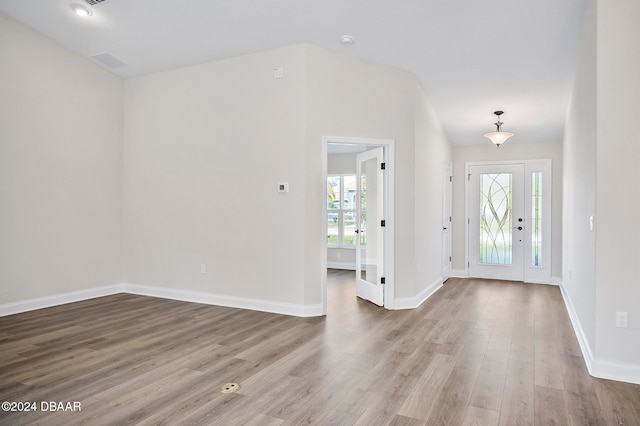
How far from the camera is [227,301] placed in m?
5.05

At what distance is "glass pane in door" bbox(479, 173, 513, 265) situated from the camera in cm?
715

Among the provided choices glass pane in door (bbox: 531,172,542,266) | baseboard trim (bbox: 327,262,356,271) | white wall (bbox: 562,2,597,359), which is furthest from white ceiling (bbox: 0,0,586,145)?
baseboard trim (bbox: 327,262,356,271)

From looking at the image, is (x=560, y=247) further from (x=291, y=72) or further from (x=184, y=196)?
(x=184, y=196)

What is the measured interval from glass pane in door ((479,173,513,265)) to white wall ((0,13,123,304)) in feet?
20.4

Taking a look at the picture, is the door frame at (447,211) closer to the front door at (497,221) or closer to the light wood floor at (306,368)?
the front door at (497,221)

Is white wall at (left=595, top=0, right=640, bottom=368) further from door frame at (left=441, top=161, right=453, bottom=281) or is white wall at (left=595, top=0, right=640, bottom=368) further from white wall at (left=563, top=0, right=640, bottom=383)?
door frame at (left=441, top=161, right=453, bottom=281)

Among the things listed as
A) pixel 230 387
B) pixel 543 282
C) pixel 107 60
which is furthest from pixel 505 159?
pixel 107 60

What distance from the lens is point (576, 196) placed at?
4281mm

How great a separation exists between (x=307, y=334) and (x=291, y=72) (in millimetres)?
2951

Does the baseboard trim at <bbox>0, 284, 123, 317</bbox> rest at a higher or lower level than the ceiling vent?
lower

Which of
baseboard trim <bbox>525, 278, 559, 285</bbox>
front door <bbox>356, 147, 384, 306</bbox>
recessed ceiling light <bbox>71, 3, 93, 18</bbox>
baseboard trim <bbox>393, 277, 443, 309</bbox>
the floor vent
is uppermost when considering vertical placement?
recessed ceiling light <bbox>71, 3, 93, 18</bbox>

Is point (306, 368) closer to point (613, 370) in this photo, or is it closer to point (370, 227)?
point (613, 370)

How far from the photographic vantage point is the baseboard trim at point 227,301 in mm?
4594

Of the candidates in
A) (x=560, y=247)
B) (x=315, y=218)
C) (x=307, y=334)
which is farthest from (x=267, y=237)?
(x=560, y=247)
